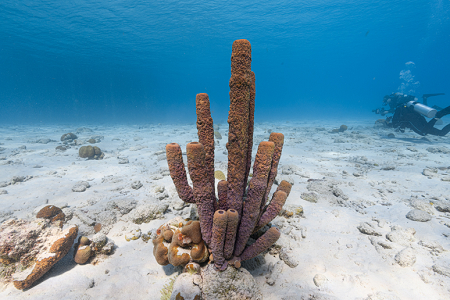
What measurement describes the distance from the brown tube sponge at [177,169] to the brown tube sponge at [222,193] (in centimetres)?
37

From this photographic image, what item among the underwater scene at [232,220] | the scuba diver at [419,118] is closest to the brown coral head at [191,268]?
the underwater scene at [232,220]

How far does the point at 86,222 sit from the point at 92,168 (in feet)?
14.2

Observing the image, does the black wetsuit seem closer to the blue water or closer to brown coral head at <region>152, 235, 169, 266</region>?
brown coral head at <region>152, 235, 169, 266</region>

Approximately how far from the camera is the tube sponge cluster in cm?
182

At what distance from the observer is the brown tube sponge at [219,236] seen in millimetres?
1768

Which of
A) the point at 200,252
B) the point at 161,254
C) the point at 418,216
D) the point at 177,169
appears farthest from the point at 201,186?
the point at 418,216

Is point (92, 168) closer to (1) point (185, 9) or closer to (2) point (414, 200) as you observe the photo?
(2) point (414, 200)

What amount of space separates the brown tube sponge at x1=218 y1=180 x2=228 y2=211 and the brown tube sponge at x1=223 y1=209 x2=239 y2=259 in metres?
0.35

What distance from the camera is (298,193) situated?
458 centimetres

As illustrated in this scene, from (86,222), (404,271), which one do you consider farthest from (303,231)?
(86,222)

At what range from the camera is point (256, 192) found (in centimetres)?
202

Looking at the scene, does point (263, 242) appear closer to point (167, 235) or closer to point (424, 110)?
point (167, 235)

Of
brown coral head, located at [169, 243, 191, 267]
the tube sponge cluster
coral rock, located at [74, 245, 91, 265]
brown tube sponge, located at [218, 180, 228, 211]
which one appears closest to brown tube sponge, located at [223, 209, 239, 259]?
the tube sponge cluster

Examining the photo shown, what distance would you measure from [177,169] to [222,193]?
657 millimetres
